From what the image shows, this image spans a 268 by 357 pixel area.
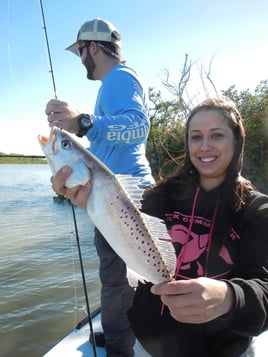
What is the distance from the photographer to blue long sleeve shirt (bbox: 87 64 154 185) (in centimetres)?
254

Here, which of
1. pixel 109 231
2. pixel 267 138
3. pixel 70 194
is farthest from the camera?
pixel 267 138

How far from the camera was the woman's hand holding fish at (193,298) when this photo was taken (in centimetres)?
137

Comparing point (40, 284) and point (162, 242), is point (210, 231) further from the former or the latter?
point (40, 284)

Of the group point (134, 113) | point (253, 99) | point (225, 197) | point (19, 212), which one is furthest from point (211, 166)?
point (253, 99)

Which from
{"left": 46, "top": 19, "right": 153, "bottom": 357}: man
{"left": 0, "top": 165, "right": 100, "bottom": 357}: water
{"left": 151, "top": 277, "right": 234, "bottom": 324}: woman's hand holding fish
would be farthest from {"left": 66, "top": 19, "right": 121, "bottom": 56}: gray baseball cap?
{"left": 0, "top": 165, "right": 100, "bottom": 357}: water

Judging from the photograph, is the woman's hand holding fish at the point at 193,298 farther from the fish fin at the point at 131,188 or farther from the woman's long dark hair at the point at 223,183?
the woman's long dark hair at the point at 223,183

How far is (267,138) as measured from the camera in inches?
865

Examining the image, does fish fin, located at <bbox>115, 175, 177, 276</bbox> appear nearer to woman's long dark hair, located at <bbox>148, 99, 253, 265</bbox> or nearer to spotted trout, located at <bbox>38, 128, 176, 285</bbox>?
spotted trout, located at <bbox>38, 128, 176, 285</bbox>

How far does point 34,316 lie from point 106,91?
5758 mm

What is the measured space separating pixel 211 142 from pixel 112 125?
0.74 metres

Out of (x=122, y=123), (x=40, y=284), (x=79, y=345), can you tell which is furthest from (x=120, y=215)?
(x=40, y=284)

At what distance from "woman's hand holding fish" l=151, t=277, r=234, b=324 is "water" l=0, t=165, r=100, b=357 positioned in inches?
133

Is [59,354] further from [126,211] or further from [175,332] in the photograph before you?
[126,211]

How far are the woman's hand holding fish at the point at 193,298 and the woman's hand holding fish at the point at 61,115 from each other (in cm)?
131
